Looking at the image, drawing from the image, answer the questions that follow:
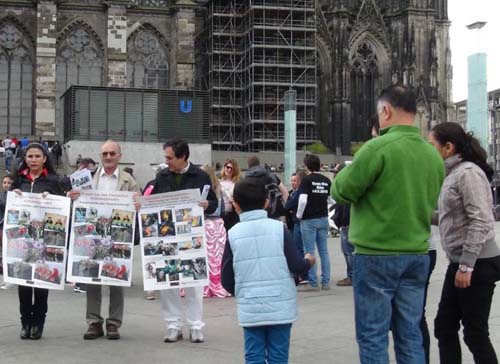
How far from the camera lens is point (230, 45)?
153ft

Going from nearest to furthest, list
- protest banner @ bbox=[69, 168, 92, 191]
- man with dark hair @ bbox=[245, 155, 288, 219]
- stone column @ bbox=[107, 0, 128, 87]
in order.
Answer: protest banner @ bbox=[69, 168, 92, 191]
man with dark hair @ bbox=[245, 155, 288, 219]
stone column @ bbox=[107, 0, 128, 87]

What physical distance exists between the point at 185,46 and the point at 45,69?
22.7 feet

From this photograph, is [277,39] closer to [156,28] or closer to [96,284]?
[156,28]

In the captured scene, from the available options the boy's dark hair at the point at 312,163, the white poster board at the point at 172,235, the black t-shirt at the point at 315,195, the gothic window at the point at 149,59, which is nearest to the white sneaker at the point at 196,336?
the white poster board at the point at 172,235

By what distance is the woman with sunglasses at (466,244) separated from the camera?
16.3ft

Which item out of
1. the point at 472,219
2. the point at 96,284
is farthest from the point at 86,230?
the point at 472,219

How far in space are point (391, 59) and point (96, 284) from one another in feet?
144

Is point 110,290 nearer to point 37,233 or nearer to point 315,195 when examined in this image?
point 37,233

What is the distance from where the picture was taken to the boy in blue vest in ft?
15.3

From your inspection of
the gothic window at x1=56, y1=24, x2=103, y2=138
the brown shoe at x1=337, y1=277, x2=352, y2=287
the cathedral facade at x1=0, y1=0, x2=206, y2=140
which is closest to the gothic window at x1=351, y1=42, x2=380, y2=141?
the cathedral facade at x1=0, y1=0, x2=206, y2=140

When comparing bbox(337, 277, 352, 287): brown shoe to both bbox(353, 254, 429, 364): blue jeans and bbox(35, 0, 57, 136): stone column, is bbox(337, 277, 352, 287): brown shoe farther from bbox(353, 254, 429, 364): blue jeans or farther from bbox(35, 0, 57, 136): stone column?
bbox(35, 0, 57, 136): stone column

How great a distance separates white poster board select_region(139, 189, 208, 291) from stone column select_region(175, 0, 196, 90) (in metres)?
33.9

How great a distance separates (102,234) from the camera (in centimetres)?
707

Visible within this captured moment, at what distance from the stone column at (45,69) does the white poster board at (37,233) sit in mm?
32759
